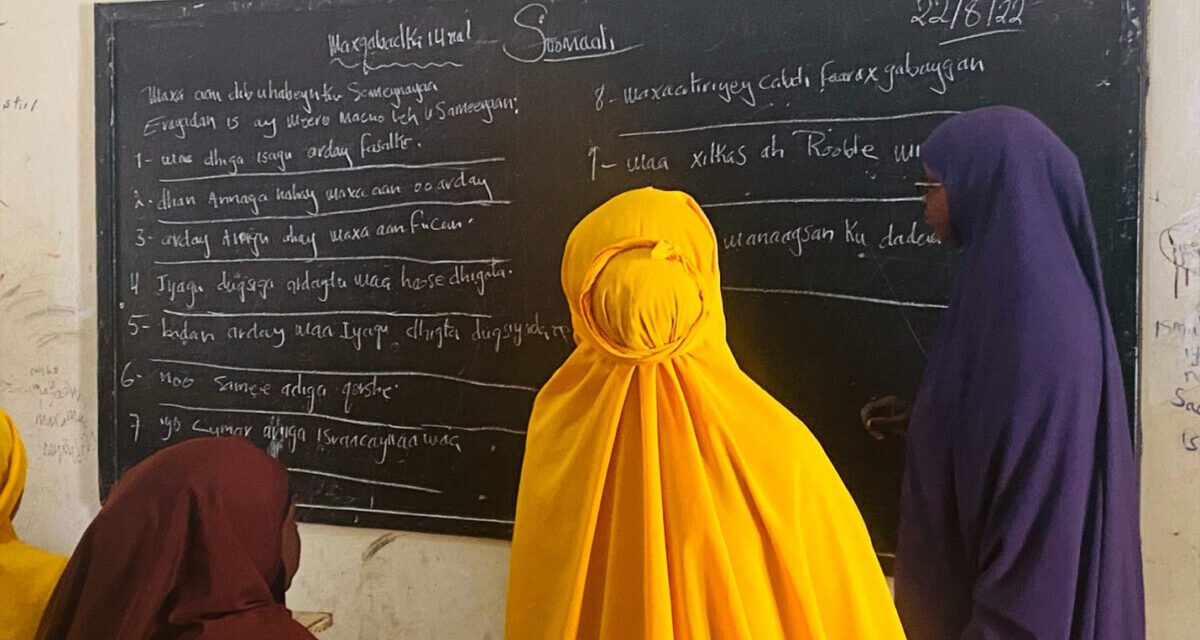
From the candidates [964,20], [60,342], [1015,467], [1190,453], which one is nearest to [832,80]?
[964,20]

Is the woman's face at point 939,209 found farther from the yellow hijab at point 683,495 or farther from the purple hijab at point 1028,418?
the yellow hijab at point 683,495

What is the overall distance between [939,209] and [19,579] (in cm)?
177

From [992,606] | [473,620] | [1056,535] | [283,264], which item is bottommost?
[473,620]

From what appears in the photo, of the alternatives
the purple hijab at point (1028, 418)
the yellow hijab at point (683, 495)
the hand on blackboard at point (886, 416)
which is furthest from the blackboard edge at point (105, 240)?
the purple hijab at point (1028, 418)

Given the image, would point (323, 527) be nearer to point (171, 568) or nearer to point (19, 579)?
point (19, 579)

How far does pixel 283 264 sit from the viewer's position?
A: 7.27 ft

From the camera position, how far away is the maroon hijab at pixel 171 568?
1.35 m

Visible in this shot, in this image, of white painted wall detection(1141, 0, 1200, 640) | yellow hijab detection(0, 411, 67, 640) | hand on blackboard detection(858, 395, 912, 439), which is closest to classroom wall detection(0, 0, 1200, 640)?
white painted wall detection(1141, 0, 1200, 640)

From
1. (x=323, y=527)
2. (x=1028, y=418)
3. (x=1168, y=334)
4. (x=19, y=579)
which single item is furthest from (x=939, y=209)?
(x=19, y=579)

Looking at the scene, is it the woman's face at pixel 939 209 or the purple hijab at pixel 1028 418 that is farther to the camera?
the woman's face at pixel 939 209

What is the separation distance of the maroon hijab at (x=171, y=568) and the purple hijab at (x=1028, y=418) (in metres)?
1.06

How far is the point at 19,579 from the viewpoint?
1.73 m

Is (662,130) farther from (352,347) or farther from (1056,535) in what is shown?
(1056,535)

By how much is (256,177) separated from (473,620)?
1150 millimetres
